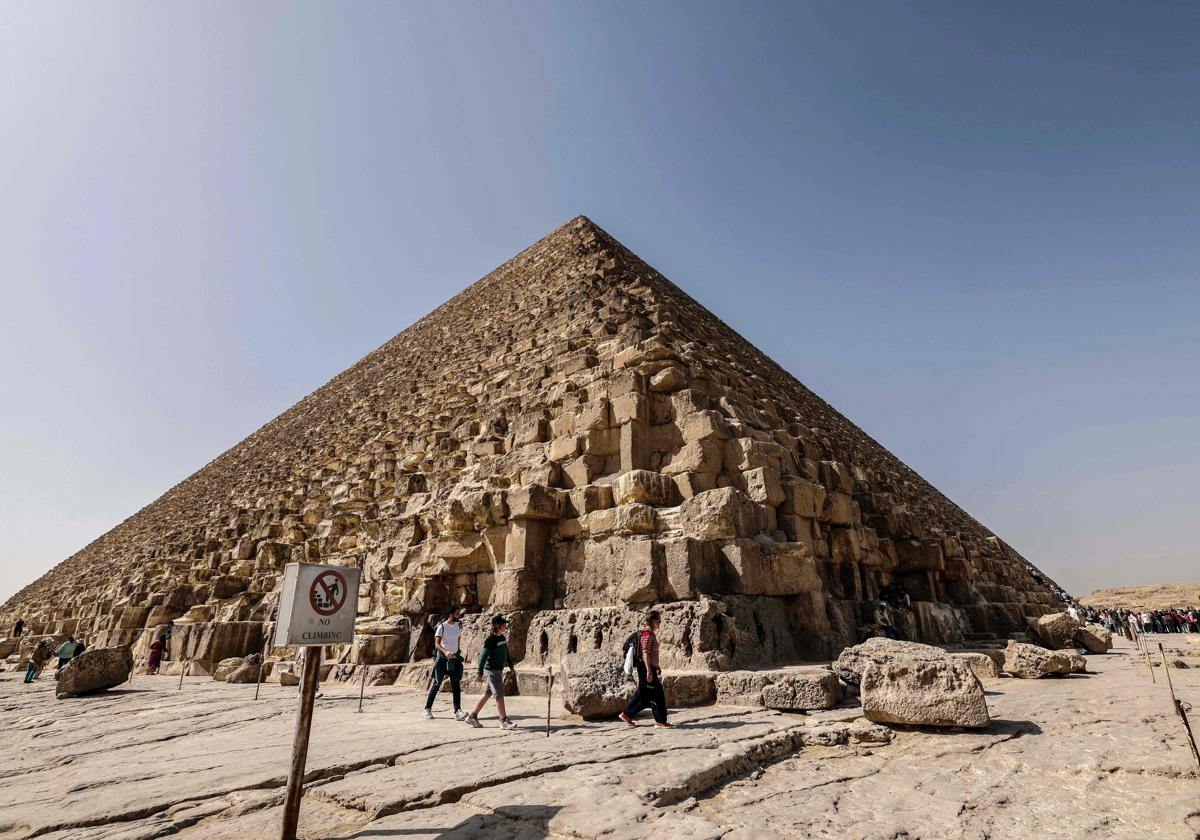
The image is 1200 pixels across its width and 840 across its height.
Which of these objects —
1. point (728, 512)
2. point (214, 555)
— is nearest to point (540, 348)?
point (728, 512)

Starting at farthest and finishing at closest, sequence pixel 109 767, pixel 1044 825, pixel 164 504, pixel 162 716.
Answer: pixel 164 504 → pixel 162 716 → pixel 109 767 → pixel 1044 825

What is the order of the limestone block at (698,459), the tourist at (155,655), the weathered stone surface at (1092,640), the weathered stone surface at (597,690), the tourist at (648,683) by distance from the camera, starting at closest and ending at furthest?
the tourist at (648,683)
the weathered stone surface at (597,690)
the limestone block at (698,459)
the weathered stone surface at (1092,640)
the tourist at (155,655)

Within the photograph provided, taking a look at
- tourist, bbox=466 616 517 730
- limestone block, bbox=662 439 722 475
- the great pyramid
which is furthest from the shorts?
limestone block, bbox=662 439 722 475

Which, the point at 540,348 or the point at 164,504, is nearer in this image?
the point at 540,348

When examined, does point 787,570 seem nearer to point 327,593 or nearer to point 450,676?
point 450,676

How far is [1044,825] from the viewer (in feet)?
8.44

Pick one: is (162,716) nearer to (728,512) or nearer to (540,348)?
(728,512)

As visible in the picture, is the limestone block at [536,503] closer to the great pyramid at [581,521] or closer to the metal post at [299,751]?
the great pyramid at [581,521]

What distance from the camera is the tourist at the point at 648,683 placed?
4762mm

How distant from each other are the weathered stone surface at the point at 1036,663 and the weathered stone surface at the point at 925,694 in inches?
139

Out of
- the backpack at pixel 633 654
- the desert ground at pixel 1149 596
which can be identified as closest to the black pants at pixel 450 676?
the backpack at pixel 633 654

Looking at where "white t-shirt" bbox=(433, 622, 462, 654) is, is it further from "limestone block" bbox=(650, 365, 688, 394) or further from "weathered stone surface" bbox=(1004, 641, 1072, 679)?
"weathered stone surface" bbox=(1004, 641, 1072, 679)

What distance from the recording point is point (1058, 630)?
32.3ft

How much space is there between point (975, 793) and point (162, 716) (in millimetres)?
7788
